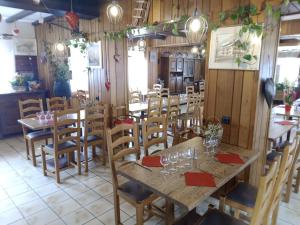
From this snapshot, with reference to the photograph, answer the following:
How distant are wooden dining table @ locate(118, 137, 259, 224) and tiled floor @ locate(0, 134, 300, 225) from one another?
74 cm

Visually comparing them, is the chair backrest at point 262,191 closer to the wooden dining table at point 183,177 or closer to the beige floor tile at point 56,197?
the wooden dining table at point 183,177

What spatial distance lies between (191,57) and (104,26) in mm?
6256

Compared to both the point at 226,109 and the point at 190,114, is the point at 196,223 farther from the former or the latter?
the point at 190,114

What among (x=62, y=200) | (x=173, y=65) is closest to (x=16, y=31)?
(x=62, y=200)

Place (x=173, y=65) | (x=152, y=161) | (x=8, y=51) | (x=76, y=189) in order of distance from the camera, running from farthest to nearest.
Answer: (x=173, y=65) < (x=8, y=51) < (x=76, y=189) < (x=152, y=161)

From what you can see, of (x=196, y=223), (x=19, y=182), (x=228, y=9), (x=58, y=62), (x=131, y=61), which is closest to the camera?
(x=196, y=223)

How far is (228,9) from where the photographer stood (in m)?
2.35

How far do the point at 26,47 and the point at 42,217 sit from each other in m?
4.79

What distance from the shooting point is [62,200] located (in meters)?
2.64

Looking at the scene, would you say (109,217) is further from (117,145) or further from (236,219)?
(236,219)

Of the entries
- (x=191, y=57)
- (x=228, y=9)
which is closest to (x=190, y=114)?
(x=228, y=9)

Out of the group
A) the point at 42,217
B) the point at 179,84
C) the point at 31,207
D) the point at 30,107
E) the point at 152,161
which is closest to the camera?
the point at 152,161

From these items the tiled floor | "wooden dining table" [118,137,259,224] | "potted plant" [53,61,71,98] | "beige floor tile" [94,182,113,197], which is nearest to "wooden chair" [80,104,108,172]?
the tiled floor

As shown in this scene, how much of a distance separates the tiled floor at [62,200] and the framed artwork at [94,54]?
1.83 m
